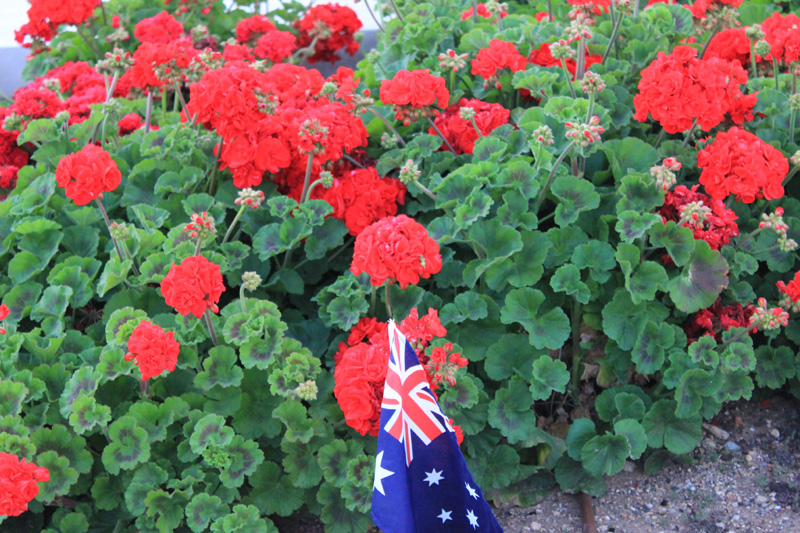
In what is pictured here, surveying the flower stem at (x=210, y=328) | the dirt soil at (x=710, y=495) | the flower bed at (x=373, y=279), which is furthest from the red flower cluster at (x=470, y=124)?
the dirt soil at (x=710, y=495)

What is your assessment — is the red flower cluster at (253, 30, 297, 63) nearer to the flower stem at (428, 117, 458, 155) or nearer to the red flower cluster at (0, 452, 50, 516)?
the flower stem at (428, 117, 458, 155)

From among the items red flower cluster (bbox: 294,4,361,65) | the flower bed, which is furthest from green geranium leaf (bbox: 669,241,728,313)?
red flower cluster (bbox: 294,4,361,65)

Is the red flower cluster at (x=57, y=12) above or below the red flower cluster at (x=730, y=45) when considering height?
above

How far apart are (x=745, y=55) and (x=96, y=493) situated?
9.98 feet

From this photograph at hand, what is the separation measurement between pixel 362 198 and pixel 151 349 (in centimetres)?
99

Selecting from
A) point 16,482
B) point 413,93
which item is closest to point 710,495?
point 413,93

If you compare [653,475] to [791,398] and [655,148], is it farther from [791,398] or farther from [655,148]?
[655,148]

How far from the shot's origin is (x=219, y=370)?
2.27 metres

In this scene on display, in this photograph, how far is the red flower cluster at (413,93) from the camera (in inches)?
108

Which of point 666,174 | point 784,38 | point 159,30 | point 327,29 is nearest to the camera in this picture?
point 666,174

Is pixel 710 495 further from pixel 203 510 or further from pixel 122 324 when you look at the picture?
pixel 122 324

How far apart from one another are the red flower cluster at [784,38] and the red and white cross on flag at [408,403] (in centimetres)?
192

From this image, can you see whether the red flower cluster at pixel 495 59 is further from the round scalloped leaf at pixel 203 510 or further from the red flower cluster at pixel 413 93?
the round scalloped leaf at pixel 203 510

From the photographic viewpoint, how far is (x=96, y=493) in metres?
2.18
